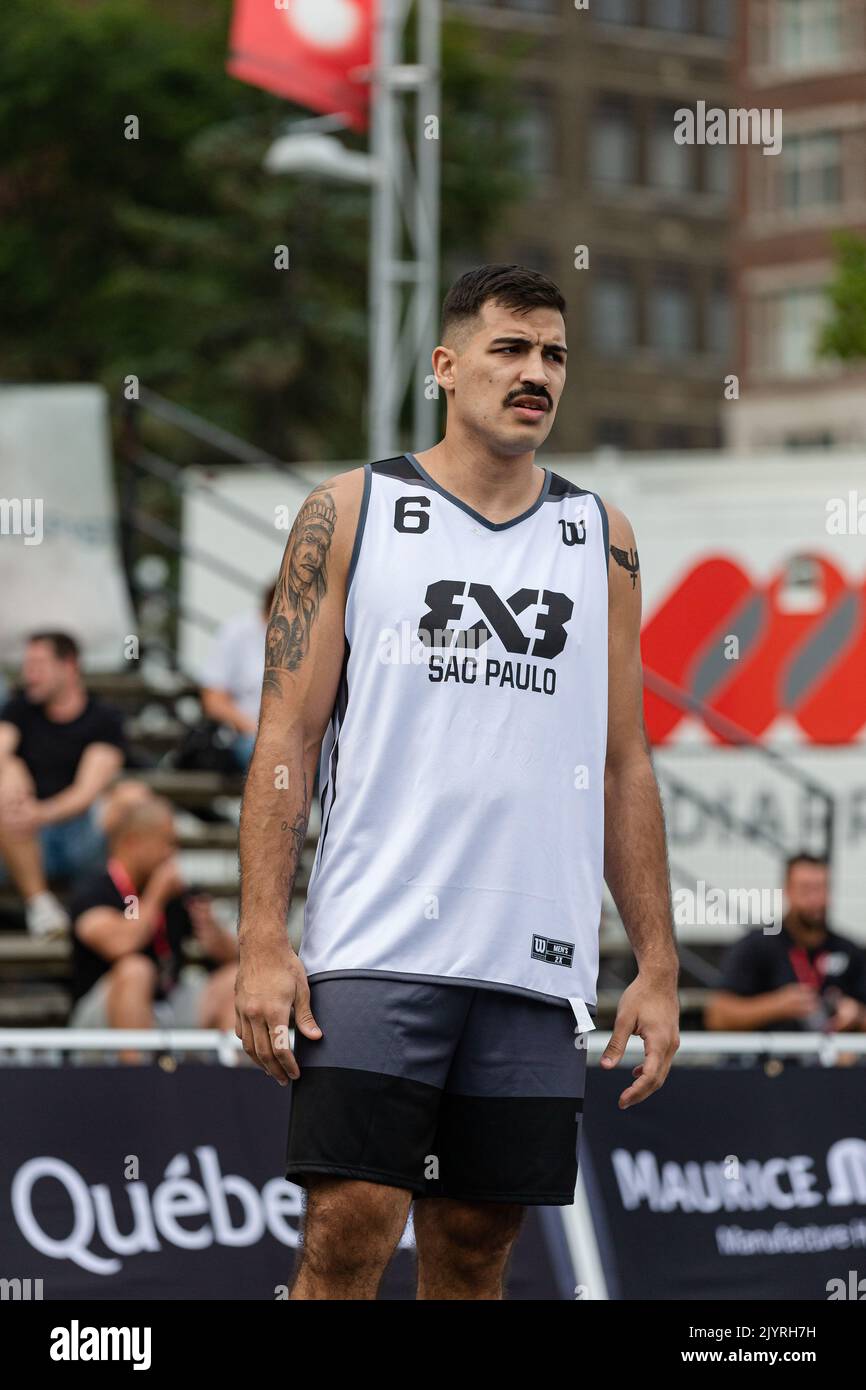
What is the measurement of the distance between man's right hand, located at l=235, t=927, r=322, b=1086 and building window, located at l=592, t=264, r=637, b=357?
60720mm

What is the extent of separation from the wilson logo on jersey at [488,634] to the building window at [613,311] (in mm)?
60445

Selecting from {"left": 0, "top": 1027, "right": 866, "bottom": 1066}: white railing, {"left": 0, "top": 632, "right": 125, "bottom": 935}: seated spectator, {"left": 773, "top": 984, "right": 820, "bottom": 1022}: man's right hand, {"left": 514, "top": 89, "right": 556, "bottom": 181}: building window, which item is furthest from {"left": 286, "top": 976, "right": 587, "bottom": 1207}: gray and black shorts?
{"left": 514, "top": 89, "right": 556, "bottom": 181}: building window

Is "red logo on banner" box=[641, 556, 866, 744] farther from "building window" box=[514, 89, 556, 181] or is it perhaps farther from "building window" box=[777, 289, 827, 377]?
"building window" box=[514, 89, 556, 181]

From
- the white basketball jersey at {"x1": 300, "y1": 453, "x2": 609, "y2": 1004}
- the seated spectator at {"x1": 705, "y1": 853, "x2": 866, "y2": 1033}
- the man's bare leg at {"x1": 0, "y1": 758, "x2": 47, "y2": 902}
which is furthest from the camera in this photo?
the man's bare leg at {"x1": 0, "y1": 758, "x2": 47, "y2": 902}

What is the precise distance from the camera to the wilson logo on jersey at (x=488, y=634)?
4285 mm

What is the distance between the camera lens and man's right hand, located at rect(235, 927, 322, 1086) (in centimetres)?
414

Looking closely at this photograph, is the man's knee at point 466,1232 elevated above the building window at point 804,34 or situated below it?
below

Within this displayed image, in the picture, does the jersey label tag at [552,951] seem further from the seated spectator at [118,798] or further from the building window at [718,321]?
the building window at [718,321]

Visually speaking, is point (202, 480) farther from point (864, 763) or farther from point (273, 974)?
point (273, 974)

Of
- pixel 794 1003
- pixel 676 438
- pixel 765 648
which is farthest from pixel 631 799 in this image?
pixel 676 438

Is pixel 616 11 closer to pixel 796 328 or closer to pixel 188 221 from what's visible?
pixel 796 328

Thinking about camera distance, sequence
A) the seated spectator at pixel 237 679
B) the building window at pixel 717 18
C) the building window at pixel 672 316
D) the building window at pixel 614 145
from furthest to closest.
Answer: the building window at pixel 717 18
the building window at pixel 672 316
the building window at pixel 614 145
the seated spectator at pixel 237 679

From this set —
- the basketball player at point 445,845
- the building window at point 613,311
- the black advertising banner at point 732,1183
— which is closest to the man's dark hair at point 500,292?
the basketball player at point 445,845
